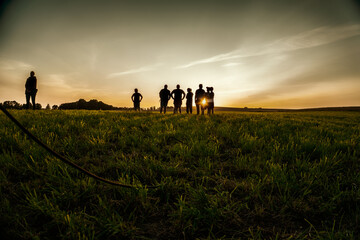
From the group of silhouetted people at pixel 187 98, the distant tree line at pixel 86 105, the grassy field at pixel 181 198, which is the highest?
the distant tree line at pixel 86 105

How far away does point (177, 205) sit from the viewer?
5.92 ft

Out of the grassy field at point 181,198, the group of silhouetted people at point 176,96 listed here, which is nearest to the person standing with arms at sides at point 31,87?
the group of silhouetted people at point 176,96

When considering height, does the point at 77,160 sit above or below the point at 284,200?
above

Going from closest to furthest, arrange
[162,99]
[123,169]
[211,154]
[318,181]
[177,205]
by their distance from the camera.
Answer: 1. [177,205]
2. [318,181]
3. [123,169]
4. [211,154]
5. [162,99]

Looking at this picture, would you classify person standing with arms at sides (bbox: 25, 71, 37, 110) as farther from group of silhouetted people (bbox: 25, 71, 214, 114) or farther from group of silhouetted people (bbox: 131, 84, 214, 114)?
group of silhouetted people (bbox: 131, 84, 214, 114)

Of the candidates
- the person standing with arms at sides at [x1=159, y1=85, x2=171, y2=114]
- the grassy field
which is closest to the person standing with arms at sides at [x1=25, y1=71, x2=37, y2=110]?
the person standing with arms at sides at [x1=159, y1=85, x2=171, y2=114]

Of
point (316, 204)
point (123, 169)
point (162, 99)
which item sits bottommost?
point (316, 204)

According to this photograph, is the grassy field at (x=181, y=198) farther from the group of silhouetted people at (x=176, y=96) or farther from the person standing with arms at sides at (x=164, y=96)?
the person standing with arms at sides at (x=164, y=96)

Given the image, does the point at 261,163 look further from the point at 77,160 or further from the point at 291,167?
the point at 77,160

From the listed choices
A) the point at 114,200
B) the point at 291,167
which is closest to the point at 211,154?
the point at 291,167

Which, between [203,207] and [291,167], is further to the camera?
A: [291,167]

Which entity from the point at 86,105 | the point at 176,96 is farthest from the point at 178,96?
the point at 86,105

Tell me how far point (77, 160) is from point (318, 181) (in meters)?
3.47

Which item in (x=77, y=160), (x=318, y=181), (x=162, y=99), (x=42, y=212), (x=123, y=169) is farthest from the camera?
(x=162, y=99)
